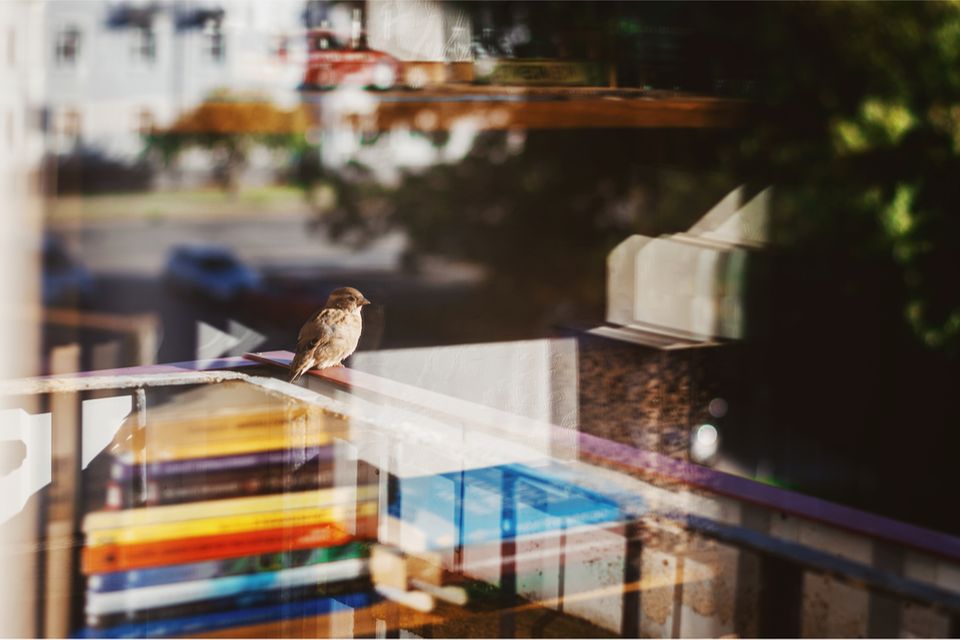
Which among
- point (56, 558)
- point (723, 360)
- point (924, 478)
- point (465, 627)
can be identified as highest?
point (723, 360)

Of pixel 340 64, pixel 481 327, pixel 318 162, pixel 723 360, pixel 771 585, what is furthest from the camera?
pixel 318 162

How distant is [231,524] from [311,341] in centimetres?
47

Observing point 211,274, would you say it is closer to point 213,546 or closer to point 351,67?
point 351,67

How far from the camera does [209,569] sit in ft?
6.39

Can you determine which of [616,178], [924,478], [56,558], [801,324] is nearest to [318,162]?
[616,178]

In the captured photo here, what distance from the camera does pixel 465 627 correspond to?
6.41ft

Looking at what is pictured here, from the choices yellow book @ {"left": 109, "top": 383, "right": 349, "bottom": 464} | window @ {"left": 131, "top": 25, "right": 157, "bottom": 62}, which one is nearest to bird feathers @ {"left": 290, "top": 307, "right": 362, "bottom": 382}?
yellow book @ {"left": 109, "top": 383, "right": 349, "bottom": 464}

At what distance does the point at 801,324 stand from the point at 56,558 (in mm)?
3604

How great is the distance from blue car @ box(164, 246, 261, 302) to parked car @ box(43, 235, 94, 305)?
70 cm

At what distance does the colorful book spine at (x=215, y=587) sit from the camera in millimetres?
1884

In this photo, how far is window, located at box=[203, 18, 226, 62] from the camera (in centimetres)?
375

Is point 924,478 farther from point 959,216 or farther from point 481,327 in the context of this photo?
point 481,327

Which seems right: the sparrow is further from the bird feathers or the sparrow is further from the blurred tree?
the blurred tree

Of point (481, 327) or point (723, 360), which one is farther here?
point (481, 327)
